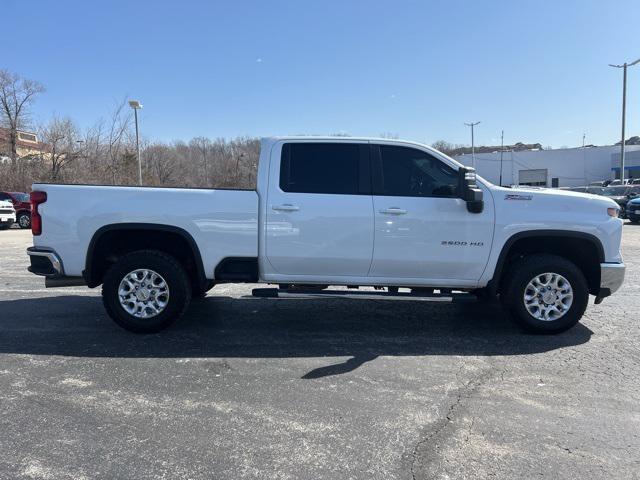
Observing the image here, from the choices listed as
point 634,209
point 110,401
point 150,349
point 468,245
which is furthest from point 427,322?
point 634,209

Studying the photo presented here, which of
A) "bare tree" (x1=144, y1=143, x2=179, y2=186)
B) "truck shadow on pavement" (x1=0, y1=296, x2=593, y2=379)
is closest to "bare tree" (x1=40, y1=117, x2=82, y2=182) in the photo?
"bare tree" (x1=144, y1=143, x2=179, y2=186)

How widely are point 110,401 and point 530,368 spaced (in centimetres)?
359

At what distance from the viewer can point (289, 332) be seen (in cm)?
557

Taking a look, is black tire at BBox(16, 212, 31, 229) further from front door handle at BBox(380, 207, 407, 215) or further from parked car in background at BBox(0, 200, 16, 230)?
front door handle at BBox(380, 207, 407, 215)

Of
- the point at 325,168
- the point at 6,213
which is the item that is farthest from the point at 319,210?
the point at 6,213

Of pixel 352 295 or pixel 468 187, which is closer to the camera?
pixel 468 187

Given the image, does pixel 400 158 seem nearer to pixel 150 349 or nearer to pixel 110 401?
pixel 150 349

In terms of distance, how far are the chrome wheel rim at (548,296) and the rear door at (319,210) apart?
1.80 meters

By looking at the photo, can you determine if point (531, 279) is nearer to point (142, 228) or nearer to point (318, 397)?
point (318, 397)

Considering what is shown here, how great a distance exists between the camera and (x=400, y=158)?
17.6ft

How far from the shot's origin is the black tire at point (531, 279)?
5.27 m

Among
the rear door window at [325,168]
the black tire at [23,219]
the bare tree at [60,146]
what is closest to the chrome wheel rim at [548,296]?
the rear door window at [325,168]

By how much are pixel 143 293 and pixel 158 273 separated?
0.94 feet

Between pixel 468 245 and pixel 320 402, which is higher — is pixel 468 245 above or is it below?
above
